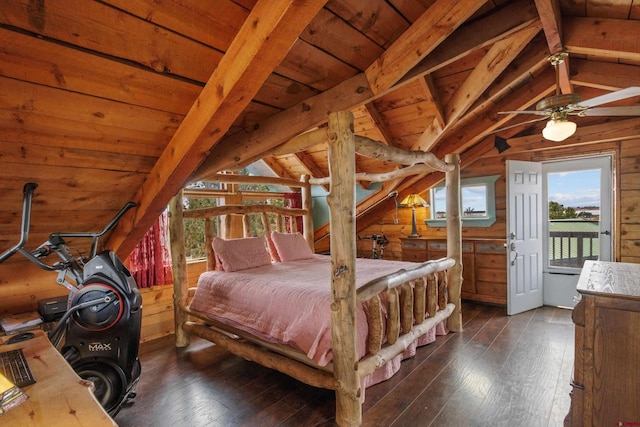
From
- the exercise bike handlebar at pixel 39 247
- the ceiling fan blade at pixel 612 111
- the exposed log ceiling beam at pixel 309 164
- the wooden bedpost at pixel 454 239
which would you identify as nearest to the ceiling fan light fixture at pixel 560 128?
the ceiling fan blade at pixel 612 111

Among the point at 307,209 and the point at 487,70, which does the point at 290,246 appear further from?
the point at 487,70

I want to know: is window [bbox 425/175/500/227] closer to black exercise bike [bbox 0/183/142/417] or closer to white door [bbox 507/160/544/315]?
white door [bbox 507/160/544/315]

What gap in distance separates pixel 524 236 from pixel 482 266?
2.14 feet

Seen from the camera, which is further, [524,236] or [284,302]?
[524,236]

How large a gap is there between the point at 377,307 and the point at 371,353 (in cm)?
33

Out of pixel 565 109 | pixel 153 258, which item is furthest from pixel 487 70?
pixel 153 258

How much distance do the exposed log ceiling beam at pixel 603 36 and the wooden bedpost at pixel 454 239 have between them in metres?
1.46

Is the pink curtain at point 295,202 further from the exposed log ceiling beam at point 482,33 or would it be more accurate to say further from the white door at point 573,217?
the white door at point 573,217

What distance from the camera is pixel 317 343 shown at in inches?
85.4

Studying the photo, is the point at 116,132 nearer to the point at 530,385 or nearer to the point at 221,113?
the point at 221,113

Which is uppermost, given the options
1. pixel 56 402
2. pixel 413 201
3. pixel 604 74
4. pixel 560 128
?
pixel 604 74

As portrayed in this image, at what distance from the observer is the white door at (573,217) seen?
13.0 feet

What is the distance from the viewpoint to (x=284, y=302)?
8.20 ft

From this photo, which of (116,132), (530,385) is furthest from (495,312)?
(116,132)
